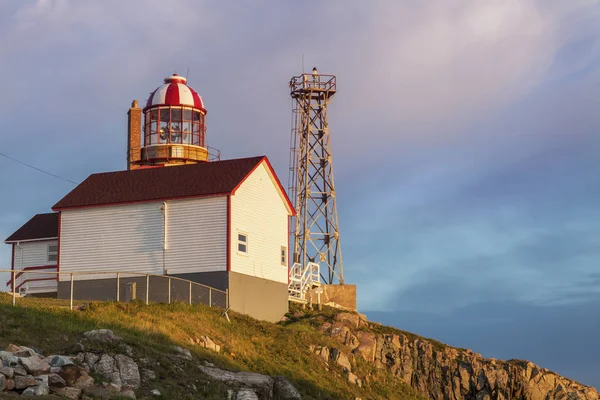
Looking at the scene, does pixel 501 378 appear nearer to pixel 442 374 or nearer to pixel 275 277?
pixel 442 374

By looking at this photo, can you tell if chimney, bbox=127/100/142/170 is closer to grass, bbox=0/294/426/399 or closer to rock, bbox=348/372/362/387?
grass, bbox=0/294/426/399

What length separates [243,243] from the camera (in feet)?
134

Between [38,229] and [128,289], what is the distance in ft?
33.7

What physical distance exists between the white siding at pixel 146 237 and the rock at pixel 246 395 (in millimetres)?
12688

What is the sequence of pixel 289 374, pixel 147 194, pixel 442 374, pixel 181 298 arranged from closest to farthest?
pixel 289 374 < pixel 181 298 < pixel 147 194 < pixel 442 374

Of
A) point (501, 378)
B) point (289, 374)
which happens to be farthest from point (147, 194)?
point (501, 378)

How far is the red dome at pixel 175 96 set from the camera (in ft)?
157

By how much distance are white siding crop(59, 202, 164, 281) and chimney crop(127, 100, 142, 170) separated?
754 cm

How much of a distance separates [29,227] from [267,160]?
1333 centimetres

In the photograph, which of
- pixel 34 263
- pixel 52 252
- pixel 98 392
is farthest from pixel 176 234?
pixel 98 392

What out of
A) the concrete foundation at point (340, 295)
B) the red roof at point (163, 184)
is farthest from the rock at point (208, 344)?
the concrete foundation at point (340, 295)

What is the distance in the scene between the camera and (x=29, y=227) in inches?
1873

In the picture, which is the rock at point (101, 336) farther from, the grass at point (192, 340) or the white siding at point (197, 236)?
the white siding at point (197, 236)

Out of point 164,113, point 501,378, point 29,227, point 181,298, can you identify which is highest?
Result: point 164,113
